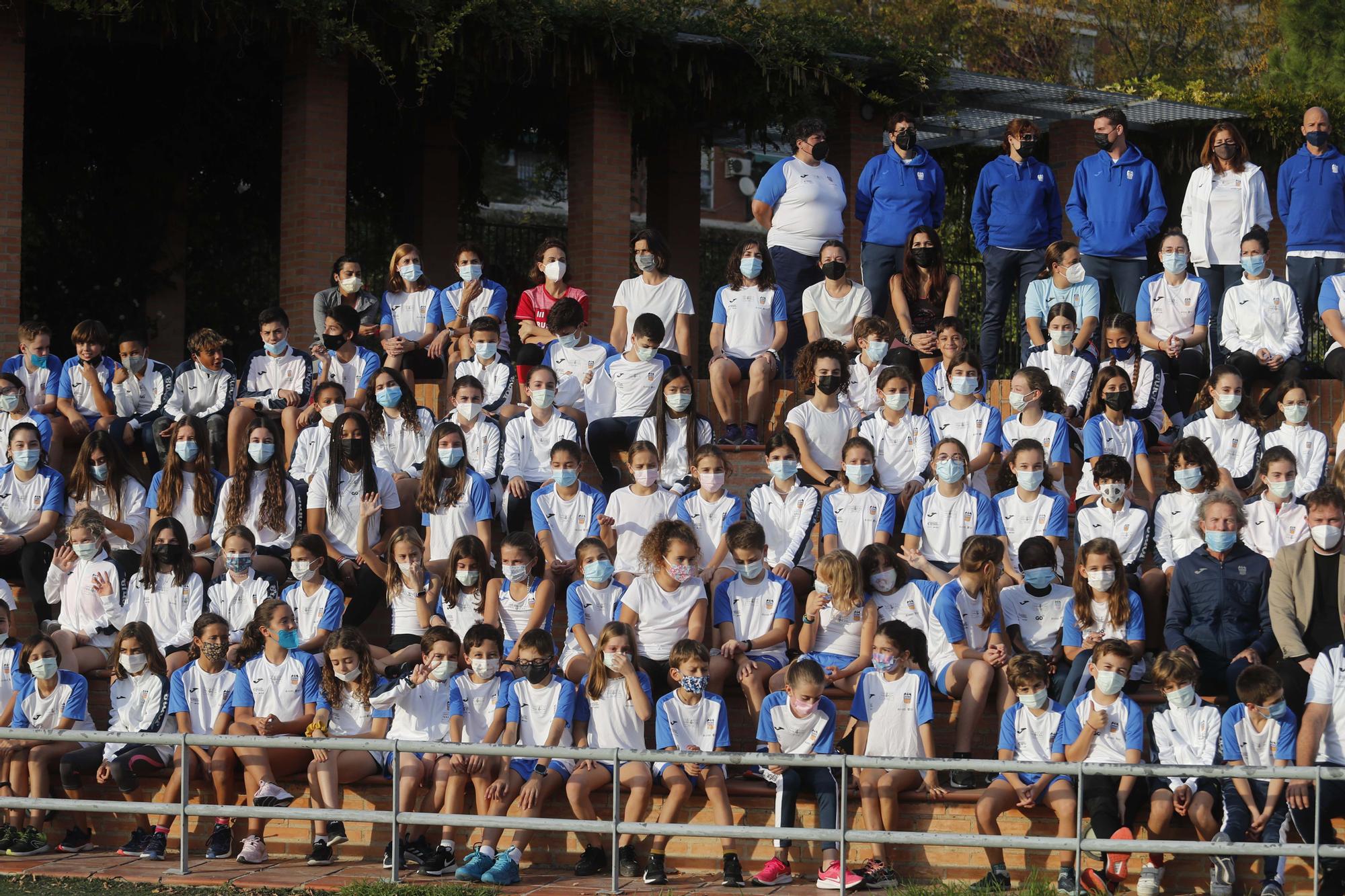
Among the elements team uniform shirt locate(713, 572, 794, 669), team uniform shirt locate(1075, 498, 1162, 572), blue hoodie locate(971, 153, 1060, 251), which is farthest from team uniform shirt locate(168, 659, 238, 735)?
blue hoodie locate(971, 153, 1060, 251)

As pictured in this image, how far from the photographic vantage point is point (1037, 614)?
10.9m

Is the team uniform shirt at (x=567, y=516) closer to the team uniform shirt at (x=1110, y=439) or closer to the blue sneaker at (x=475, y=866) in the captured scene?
the blue sneaker at (x=475, y=866)

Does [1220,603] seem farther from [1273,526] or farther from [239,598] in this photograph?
[239,598]

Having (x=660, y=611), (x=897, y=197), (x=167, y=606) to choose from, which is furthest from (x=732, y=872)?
(x=897, y=197)

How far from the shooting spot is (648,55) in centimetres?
1714

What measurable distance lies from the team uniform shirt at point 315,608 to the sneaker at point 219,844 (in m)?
1.43

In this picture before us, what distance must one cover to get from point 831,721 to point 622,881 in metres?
1.45

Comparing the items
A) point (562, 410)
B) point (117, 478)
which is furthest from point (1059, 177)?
point (117, 478)

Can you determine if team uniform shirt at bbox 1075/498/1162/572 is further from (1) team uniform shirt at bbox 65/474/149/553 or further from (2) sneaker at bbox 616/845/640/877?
(1) team uniform shirt at bbox 65/474/149/553

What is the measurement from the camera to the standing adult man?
1398 cm

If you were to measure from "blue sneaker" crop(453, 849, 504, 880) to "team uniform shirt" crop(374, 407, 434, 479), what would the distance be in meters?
3.63

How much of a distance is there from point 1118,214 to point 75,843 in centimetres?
862

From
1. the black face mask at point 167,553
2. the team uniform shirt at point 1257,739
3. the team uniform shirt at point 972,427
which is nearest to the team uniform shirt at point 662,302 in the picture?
the team uniform shirt at point 972,427

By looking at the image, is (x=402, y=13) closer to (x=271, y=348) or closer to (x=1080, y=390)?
(x=271, y=348)
